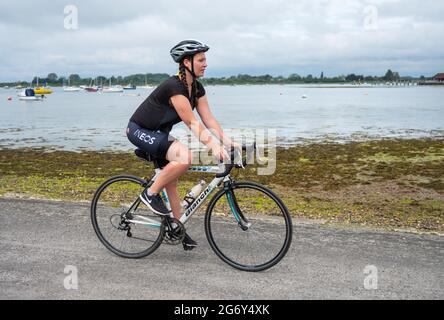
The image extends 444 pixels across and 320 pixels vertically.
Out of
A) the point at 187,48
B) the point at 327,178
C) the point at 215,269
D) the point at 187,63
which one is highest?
the point at 187,48

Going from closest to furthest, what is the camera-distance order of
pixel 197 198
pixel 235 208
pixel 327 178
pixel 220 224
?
1. pixel 235 208
2. pixel 197 198
3. pixel 220 224
4. pixel 327 178

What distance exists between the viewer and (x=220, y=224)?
5.76 metres

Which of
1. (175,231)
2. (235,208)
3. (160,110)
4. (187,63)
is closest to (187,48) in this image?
(187,63)

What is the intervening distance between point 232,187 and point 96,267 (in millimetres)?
1771

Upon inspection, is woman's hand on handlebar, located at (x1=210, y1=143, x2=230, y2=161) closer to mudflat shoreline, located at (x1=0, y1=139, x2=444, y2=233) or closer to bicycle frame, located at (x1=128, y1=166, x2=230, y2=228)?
bicycle frame, located at (x1=128, y1=166, x2=230, y2=228)

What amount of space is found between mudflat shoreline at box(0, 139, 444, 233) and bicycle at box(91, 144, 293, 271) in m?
0.99

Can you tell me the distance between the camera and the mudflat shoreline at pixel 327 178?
8.44 m

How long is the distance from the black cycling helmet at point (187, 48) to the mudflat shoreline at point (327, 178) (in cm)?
194

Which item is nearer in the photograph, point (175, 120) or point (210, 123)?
point (175, 120)

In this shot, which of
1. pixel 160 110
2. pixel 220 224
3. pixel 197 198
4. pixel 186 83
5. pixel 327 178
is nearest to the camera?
pixel 186 83

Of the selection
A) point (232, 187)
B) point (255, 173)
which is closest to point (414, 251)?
point (232, 187)

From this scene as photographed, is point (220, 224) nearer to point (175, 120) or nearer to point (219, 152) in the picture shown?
point (219, 152)

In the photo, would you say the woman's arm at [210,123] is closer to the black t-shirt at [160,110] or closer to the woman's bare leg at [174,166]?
the black t-shirt at [160,110]

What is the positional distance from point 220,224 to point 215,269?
90cm
